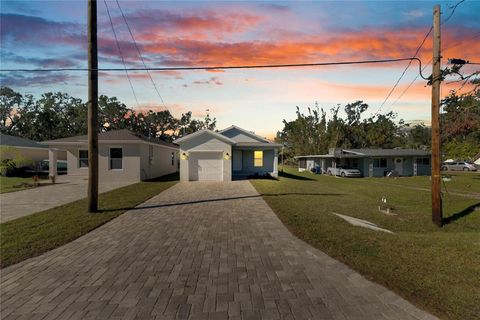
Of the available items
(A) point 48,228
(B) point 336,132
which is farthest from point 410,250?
(B) point 336,132

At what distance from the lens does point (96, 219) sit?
33.5 ft

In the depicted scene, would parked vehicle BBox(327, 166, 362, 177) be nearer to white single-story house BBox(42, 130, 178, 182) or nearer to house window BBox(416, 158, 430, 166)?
house window BBox(416, 158, 430, 166)

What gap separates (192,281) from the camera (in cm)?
515

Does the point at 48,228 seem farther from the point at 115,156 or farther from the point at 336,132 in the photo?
the point at 336,132

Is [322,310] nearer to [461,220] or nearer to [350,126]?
[461,220]

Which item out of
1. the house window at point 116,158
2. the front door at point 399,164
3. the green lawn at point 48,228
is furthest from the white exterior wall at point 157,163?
the front door at point 399,164

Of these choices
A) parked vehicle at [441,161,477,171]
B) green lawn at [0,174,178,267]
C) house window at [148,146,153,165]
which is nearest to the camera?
green lawn at [0,174,178,267]

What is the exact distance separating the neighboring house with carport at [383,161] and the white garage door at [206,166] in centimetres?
1867

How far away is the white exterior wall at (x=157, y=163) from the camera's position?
25578 millimetres

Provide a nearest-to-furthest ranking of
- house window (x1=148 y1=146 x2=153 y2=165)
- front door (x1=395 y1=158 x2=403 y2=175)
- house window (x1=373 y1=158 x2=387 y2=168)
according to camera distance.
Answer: house window (x1=148 y1=146 x2=153 y2=165) → house window (x1=373 y1=158 x2=387 y2=168) → front door (x1=395 y1=158 x2=403 y2=175)

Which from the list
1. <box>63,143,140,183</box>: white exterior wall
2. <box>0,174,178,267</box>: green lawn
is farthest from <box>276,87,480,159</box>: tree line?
<box>0,174,178,267</box>: green lawn

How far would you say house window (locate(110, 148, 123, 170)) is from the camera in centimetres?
2498

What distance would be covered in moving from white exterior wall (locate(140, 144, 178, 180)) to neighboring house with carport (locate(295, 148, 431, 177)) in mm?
19585

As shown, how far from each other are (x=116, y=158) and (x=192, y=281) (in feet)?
71.7
